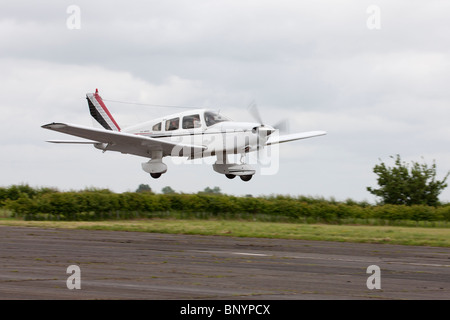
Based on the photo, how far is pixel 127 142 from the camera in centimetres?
2648

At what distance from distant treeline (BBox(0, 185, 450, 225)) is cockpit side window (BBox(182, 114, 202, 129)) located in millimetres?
27266

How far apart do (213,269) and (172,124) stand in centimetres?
880

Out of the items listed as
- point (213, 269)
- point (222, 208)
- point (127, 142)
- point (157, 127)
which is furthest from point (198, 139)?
point (222, 208)

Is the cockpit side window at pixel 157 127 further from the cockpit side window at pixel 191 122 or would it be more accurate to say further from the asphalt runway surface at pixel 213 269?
the asphalt runway surface at pixel 213 269

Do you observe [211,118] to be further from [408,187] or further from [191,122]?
[408,187]

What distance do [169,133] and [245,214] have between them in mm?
30828

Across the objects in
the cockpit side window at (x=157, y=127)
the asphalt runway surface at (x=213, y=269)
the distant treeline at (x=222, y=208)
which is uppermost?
the cockpit side window at (x=157, y=127)

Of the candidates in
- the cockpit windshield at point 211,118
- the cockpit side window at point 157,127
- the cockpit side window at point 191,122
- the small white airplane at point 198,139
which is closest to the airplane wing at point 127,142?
the small white airplane at point 198,139

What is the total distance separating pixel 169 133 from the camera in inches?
1053

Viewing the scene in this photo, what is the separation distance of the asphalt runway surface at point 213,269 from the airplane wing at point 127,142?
3.85 metres

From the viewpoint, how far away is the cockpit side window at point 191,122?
2603 centimetres

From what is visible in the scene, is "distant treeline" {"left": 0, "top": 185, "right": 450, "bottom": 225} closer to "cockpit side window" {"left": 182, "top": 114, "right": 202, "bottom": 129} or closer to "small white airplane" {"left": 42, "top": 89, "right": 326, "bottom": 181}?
"small white airplane" {"left": 42, "top": 89, "right": 326, "bottom": 181}
